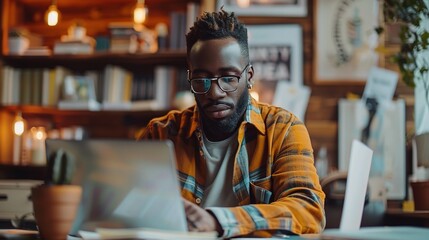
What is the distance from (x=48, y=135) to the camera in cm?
354

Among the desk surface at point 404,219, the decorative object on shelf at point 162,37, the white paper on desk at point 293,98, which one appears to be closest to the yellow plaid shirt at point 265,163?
the desk surface at point 404,219

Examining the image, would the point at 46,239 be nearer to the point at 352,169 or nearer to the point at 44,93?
the point at 352,169

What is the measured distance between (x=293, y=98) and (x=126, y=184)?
2.22 m

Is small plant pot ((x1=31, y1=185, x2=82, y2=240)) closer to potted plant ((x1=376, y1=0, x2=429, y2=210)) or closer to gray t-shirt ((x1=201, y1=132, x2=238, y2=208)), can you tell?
gray t-shirt ((x1=201, y1=132, x2=238, y2=208))

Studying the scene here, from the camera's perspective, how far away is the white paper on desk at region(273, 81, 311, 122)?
10.7 ft

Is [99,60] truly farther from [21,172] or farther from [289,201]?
[289,201]

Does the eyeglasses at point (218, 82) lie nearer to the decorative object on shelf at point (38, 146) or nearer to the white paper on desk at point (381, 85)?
the white paper on desk at point (381, 85)

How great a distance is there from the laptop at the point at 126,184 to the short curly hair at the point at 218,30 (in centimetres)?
70

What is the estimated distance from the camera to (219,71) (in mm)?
1695

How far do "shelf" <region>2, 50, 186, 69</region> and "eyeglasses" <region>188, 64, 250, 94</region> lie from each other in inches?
64.1

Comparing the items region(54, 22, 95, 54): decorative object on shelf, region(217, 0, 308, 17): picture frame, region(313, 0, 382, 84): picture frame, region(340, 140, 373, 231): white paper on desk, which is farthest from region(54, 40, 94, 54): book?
region(340, 140, 373, 231): white paper on desk

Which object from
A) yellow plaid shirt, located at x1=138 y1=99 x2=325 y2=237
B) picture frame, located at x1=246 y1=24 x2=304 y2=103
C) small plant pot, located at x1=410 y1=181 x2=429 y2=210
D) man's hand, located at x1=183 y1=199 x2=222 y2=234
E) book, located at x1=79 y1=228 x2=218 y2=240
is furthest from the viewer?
picture frame, located at x1=246 y1=24 x2=304 y2=103

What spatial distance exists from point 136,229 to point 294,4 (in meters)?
2.40

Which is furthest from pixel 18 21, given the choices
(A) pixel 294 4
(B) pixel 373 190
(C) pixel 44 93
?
(B) pixel 373 190
